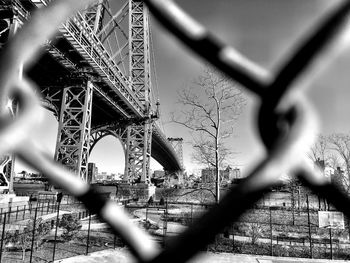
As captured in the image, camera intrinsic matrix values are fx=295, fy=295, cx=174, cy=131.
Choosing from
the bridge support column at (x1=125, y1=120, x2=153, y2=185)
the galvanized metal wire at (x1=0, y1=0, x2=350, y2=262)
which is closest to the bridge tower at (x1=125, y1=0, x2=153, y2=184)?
the bridge support column at (x1=125, y1=120, x2=153, y2=185)

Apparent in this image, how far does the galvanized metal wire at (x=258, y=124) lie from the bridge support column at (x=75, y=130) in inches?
758

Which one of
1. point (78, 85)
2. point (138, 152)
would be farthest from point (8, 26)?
point (138, 152)

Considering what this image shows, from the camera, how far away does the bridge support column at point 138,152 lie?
34625 mm

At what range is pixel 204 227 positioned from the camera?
59 cm

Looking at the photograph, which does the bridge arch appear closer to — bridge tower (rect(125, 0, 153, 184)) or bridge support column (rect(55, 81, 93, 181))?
bridge tower (rect(125, 0, 153, 184))

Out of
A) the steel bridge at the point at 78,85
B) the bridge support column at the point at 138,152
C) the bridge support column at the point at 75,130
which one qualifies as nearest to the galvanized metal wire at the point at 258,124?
the steel bridge at the point at 78,85

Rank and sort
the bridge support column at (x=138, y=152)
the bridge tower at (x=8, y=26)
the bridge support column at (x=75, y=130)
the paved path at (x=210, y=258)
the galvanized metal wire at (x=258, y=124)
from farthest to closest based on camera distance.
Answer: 1. the bridge support column at (x=138, y=152)
2. the bridge support column at (x=75, y=130)
3. the bridge tower at (x=8, y=26)
4. the paved path at (x=210, y=258)
5. the galvanized metal wire at (x=258, y=124)

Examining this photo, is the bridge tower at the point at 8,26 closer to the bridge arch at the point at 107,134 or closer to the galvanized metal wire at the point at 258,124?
the galvanized metal wire at the point at 258,124

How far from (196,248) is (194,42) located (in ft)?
1.39

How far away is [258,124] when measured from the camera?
60 cm

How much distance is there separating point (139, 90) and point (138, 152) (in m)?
7.78

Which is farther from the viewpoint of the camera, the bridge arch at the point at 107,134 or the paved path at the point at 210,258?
the bridge arch at the point at 107,134

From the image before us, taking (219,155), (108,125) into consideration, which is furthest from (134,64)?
(219,155)

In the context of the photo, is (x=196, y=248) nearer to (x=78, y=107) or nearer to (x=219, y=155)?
(x=219, y=155)
